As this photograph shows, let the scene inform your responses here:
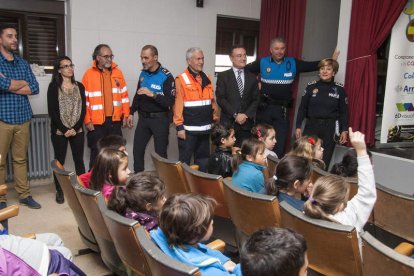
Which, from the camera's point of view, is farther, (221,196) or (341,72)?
(341,72)

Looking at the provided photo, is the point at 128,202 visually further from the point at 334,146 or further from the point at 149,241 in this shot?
the point at 334,146

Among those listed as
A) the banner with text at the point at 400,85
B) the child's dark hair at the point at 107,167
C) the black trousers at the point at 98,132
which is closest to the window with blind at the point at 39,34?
the black trousers at the point at 98,132

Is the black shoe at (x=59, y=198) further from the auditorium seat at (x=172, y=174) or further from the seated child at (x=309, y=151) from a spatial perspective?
the seated child at (x=309, y=151)

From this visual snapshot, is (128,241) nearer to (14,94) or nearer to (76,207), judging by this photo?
(76,207)

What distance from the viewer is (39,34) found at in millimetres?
4145

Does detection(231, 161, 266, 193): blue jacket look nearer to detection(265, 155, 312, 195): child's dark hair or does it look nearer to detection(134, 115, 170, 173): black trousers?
detection(265, 155, 312, 195): child's dark hair

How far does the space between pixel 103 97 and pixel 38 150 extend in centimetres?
93

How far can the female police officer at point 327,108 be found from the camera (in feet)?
12.8

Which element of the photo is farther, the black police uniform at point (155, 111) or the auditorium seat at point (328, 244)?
the black police uniform at point (155, 111)

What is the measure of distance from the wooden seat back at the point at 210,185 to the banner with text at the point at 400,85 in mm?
2314

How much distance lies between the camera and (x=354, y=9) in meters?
3.93

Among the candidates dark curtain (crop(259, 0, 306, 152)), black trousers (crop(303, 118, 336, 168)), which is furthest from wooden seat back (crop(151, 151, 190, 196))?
dark curtain (crop(259, 0, 306, 152))

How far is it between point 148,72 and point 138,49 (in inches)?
25.0

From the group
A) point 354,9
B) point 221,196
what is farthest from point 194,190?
point 354,9
